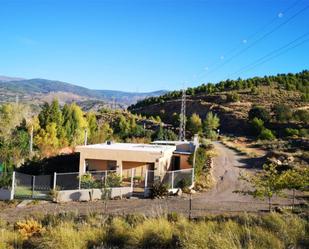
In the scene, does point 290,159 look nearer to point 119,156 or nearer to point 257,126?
point 119,156

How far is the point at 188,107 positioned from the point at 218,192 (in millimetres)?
82149

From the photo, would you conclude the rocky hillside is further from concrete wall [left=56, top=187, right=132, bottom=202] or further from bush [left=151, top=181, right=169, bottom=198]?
concrete wall [left=56, top=187, right=132, bottom=202]

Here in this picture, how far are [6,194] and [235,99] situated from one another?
267ft

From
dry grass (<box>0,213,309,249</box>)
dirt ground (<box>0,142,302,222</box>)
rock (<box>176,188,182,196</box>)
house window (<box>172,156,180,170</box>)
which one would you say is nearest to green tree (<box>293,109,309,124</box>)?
house window (<box>172,156,180,170</box>)

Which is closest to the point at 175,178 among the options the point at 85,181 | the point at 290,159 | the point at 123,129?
the point at 85,181

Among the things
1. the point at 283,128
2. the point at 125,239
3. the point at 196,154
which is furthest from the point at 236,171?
the point at 283,128

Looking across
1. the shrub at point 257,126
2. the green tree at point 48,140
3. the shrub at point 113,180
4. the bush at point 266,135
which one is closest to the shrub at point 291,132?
the bush at point 266,135

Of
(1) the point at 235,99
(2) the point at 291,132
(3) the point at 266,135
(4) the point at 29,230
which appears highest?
(1) the point at 235,99

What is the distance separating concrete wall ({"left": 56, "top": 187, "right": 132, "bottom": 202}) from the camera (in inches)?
1015

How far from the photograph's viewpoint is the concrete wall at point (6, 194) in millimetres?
25688

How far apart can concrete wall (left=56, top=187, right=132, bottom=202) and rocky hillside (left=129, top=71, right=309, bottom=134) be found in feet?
198

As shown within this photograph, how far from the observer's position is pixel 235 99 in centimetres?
10100

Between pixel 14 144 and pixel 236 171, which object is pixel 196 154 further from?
pixel 14 144

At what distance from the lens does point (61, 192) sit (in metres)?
25.6
